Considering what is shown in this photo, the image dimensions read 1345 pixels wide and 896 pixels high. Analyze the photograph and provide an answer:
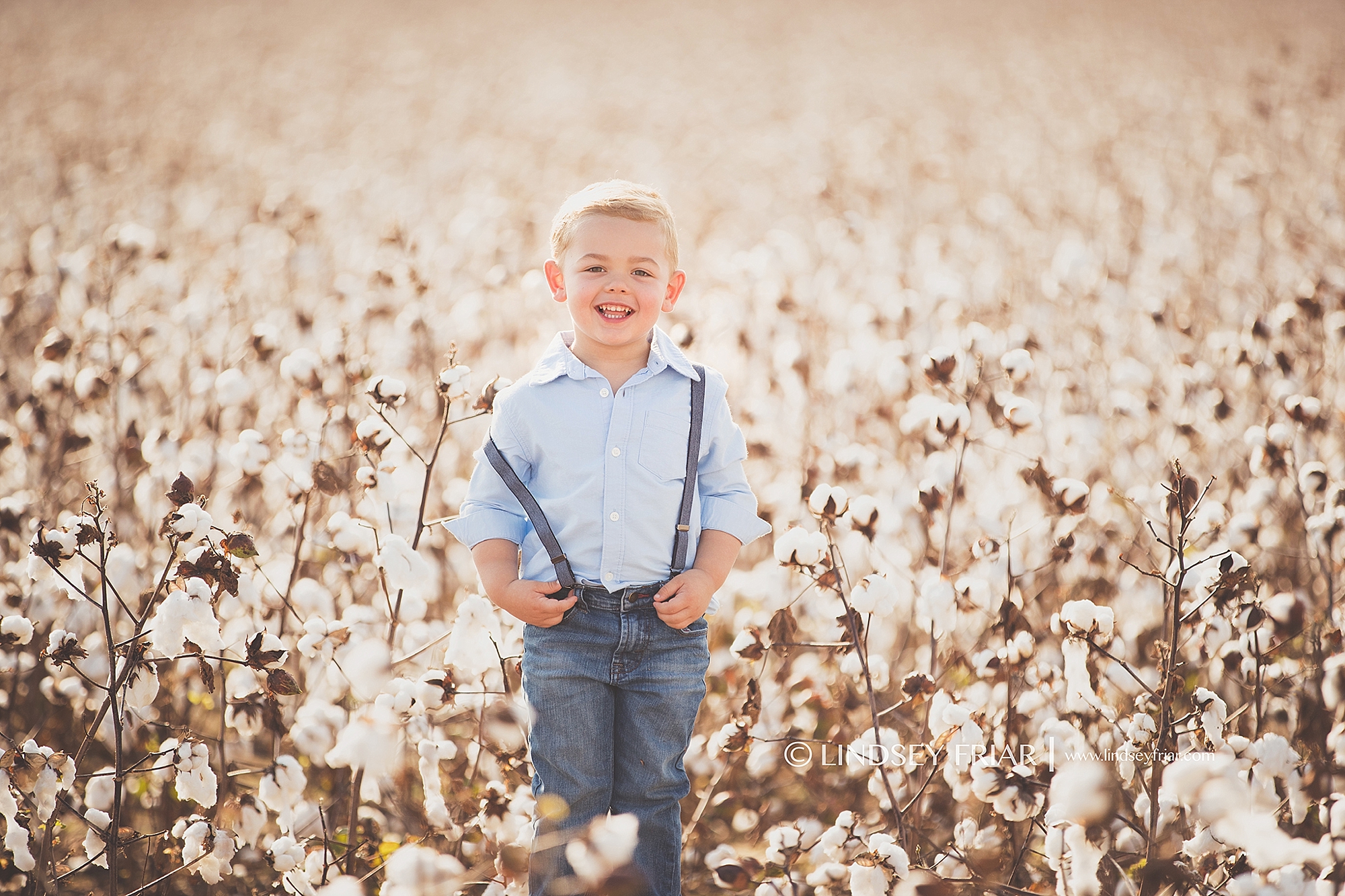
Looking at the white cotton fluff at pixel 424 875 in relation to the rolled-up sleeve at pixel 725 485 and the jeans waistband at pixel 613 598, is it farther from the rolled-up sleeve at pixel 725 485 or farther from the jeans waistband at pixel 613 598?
the rolled-up sleeve at pixel 725 485

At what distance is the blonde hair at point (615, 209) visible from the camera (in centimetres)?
167

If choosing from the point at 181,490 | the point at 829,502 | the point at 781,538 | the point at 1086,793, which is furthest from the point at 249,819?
the point at 1086,793

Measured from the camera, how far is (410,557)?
1.77 metres

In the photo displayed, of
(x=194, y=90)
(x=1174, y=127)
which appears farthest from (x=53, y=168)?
(x=1174, y=127)

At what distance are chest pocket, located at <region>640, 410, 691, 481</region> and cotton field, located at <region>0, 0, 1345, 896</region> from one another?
0.26 meters

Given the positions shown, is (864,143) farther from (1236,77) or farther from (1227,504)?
(1227,504)

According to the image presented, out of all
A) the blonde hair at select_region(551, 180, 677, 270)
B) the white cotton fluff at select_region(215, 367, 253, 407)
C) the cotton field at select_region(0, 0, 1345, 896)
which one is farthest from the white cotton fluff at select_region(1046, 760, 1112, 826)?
the white cotton fluff at select_region(215, 367, 253, 407)

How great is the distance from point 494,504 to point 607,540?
0.75 feet

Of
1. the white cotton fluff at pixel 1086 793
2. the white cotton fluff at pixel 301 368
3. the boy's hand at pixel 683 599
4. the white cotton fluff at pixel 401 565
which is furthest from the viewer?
the white cotton fluff at pixel 301 368

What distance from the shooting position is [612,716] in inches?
66.9

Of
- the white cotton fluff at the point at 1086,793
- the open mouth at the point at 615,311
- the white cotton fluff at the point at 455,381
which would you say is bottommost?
the white cotton fluff at the point at 1086,793

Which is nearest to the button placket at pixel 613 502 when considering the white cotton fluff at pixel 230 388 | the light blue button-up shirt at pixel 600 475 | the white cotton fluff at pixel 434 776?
the light blue button-up shirt at pixel 600 475

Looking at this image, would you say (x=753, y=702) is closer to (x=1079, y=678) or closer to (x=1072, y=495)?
(x=1079, y=678)

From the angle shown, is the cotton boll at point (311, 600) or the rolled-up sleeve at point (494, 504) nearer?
the rolled-up sleeve at point (494, 504)
